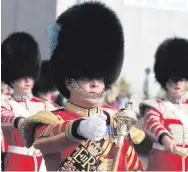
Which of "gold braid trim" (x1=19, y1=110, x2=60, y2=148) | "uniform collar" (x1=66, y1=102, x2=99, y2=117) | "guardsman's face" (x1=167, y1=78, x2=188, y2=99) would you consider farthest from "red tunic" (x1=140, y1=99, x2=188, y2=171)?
"gold braid trim" (x1=19, y1=110, x2=60, y2=148)

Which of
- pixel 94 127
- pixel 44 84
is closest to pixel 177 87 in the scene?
pixel 44 84

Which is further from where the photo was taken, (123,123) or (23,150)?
(23,150)

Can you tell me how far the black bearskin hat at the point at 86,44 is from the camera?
3098mm

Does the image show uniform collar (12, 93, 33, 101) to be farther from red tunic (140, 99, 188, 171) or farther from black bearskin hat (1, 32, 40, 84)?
red tunic (140, 99, 188, 171)

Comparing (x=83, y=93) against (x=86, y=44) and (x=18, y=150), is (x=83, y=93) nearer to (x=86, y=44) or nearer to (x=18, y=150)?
(x=86, y=44)

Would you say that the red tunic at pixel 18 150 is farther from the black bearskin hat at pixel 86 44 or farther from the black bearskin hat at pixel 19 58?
the black bearskin hat at pixel 86 44

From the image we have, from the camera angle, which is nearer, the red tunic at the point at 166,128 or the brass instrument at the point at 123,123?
the brass instrument at the point at 123,123

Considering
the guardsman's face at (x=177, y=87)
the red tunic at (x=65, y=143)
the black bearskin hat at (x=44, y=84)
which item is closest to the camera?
the red tunic at (x=65, y=143)

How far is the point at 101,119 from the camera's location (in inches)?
103

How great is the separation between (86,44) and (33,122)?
0.43 metres

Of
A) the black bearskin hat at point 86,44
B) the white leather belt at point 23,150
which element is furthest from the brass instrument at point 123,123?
the white leather belt at point 23,150

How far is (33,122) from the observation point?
9.65 feet

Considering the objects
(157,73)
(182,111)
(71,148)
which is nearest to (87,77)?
(71,148)

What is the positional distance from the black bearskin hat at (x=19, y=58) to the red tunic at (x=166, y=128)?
3.42ft
